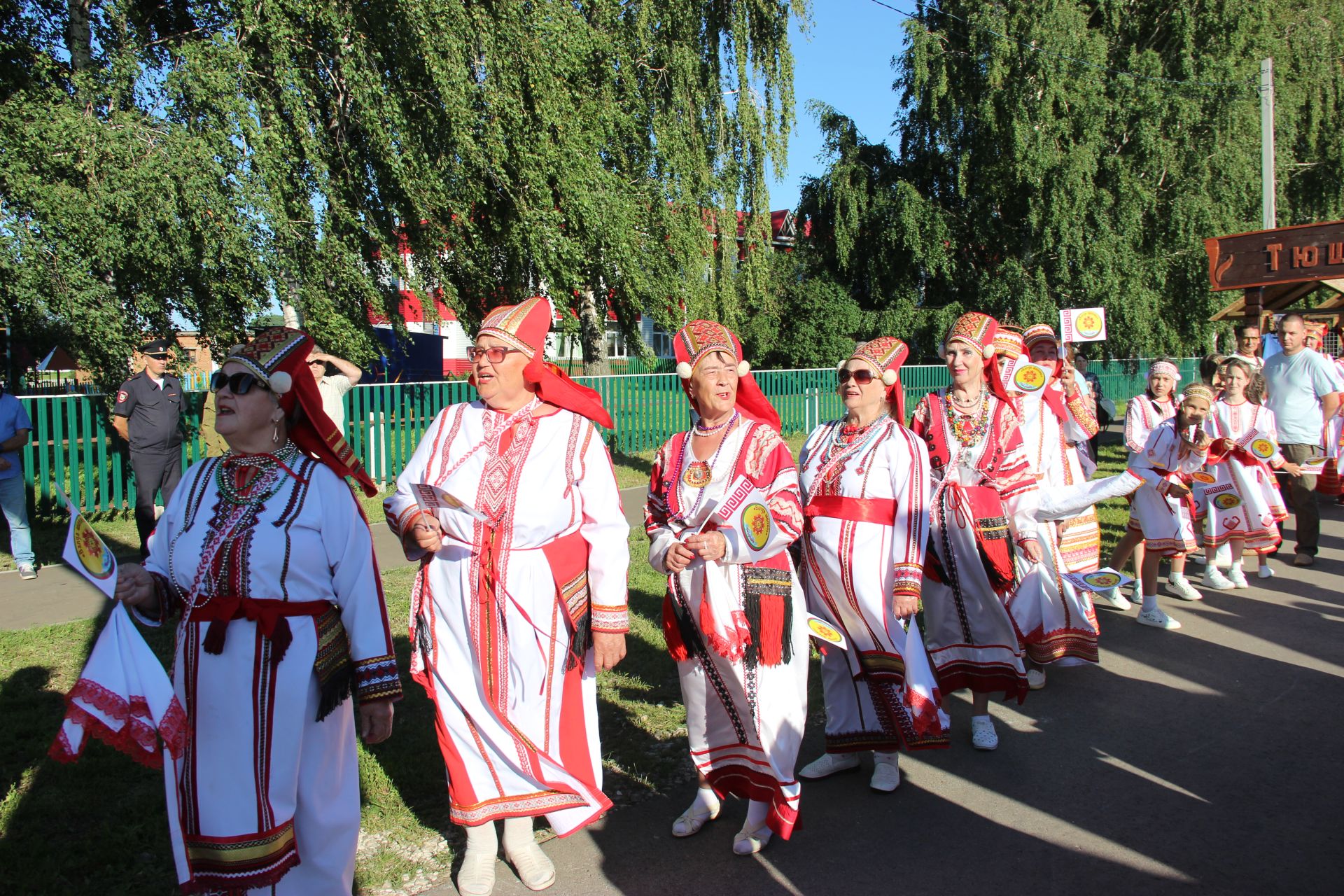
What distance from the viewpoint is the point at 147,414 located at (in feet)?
27.5

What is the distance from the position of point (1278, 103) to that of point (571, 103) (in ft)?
70.1

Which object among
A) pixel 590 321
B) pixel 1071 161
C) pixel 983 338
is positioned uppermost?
pixel 1071 161

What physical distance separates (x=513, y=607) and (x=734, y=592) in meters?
0.84

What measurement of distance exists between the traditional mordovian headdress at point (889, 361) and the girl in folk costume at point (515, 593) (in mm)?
1329

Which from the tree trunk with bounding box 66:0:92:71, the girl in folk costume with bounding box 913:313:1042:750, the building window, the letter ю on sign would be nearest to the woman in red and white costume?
the girl in folk costume with bounding box 913:313:1042:750

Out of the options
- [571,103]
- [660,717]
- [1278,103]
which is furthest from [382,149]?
[1278,103]

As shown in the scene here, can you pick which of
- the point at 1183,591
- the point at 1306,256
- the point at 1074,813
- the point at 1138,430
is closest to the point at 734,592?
the point at 1074,813

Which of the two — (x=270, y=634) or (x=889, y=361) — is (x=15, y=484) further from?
(x=889, y=361)

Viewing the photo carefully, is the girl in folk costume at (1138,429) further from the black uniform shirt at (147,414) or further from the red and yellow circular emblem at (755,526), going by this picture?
the black uniform shirt at (147,414)

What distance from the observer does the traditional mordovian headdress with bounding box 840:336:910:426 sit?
411cm

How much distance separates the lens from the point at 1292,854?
3570 mm

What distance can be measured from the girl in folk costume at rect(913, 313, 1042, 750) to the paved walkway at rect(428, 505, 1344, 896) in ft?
1.25

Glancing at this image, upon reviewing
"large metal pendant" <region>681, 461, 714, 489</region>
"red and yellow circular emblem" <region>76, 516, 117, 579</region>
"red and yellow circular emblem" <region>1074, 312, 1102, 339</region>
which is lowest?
"red and yellow circular emblem" <region>76, 516, 117, 579</region>

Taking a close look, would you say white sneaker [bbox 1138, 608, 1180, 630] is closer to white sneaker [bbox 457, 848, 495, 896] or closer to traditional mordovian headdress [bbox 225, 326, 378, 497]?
white sneaker [bbox 457, 848, 495, 896]
